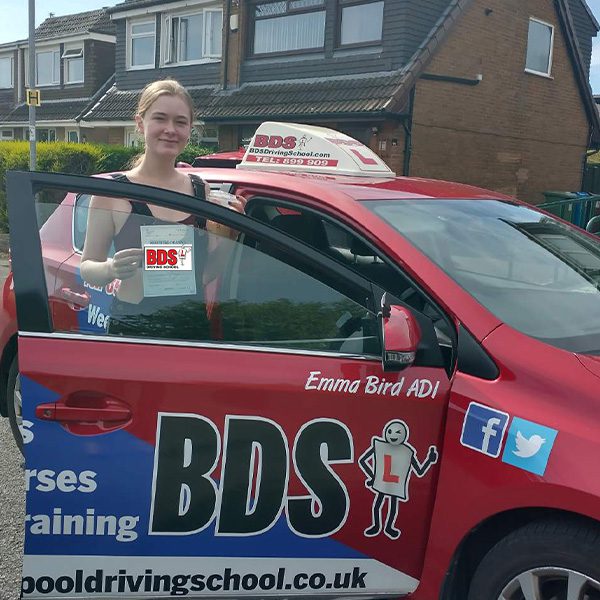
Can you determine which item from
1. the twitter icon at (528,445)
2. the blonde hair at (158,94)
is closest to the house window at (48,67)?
the blonde hair at (158,94)

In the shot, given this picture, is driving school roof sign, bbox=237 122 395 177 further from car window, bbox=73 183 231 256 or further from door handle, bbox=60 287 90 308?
door handle, bbox=60 287 90 308

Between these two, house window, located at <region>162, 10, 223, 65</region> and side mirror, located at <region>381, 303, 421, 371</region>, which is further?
house window, located at <region>162, 10, 223, 65</region>

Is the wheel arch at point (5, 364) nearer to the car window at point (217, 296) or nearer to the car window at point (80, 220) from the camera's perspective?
the car window at point (80, 220)

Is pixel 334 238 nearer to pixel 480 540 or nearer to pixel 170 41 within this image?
pixel 480 540

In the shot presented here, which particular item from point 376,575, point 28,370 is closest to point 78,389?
point 28,370

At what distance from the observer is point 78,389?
212cm

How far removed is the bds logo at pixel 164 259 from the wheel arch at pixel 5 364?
1.49 metres

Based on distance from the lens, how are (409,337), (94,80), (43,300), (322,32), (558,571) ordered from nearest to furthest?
1. (558,571)
2. (409,337)
3. (43,300)
4. (322,32)
5. (94,80)

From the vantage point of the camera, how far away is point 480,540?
7.02ft

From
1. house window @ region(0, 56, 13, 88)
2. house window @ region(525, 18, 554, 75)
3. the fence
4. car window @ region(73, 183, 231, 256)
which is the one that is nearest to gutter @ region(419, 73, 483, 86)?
house window @ region(525, 18, 554, 75)

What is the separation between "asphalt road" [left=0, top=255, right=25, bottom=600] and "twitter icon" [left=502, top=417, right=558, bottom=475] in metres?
1.99

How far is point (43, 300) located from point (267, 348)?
70 centimetres

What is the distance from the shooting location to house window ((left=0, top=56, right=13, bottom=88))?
2972 cm

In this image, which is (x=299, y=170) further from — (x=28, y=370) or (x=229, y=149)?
(x=229, y=149)
